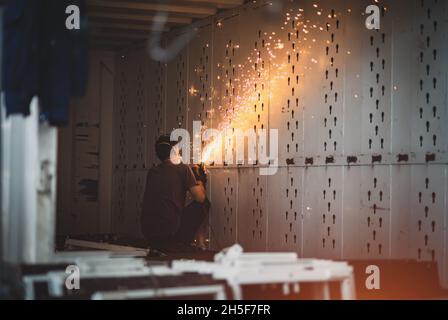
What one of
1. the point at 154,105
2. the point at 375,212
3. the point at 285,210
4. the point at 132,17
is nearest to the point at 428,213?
the point at 375,212

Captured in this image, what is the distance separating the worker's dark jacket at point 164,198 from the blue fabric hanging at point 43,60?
2866 millimetres

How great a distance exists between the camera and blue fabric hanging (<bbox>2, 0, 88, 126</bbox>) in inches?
290

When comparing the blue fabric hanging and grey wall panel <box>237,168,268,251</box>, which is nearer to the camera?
the blue fabric hanging

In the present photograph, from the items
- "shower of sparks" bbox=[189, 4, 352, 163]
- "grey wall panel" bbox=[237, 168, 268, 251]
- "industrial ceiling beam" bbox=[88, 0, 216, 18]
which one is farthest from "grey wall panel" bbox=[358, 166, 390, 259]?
"industrial ceiling beam" bbox=[88, 0, 216, 18]

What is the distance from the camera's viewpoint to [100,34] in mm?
14711

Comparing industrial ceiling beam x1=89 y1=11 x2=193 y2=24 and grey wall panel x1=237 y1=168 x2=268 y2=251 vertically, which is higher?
industrial ceiling beam x1=89 y1=11 x2=193 y2=24

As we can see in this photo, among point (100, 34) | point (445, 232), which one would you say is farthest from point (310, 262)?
point (100, 34)

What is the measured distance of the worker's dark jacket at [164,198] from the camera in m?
10.1

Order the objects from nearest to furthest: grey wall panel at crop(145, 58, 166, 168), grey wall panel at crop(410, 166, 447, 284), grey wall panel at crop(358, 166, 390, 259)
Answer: grey wall panel at crop(410, 166, 447, 284), grey wall panel at crop(358, 166, 390, 259), grey wall panel at crop(145, 58, 166, 168)

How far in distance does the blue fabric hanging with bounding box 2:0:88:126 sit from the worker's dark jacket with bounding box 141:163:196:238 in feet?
9.40

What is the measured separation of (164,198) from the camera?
33.3ft

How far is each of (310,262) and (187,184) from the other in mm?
4940

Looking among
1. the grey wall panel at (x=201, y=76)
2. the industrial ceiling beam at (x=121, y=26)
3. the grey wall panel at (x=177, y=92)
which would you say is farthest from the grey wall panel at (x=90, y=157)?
the grey wall panel at (x=201, y=76)

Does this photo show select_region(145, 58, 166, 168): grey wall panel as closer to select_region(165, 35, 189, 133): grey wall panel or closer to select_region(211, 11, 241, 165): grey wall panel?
select_region(165, 35, 189, 133): grey wall panel
